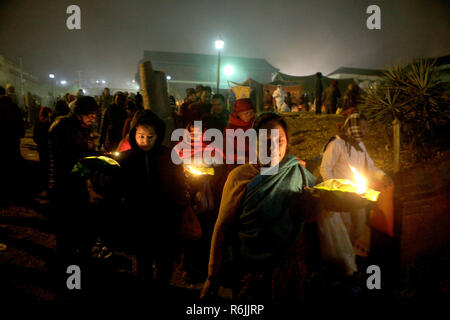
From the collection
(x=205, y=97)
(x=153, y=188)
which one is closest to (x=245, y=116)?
(x=153, y=188)

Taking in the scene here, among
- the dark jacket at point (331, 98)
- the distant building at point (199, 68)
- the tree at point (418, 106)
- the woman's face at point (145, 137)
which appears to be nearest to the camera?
the woman's face at point (145, 137)

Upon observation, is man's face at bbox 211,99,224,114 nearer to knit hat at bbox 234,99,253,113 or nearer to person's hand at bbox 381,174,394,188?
knit hat at bbox 234,99,253,113

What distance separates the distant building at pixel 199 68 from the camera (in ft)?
194

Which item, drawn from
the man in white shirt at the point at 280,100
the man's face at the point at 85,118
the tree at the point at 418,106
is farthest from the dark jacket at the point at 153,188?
the man in white shirt at the point at 280,100

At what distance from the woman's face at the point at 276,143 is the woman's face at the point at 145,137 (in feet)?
4.75

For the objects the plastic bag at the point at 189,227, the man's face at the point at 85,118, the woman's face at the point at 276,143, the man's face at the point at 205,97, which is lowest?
the plastic bag at the point at 189,227

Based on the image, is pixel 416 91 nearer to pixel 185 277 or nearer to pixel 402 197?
pixel 402 197

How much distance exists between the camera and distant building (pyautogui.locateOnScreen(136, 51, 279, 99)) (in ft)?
194

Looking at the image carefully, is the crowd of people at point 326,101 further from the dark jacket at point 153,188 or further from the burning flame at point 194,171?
the dark jacket at point 153,188

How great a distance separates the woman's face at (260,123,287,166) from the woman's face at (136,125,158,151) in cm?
145

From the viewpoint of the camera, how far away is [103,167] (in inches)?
104

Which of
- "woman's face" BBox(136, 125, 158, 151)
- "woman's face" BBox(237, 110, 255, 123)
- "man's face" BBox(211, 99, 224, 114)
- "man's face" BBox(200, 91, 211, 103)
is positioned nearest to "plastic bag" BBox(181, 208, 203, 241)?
"woman's face" BBox(136, 125, 158, 151)

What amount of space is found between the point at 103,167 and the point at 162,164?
0.68 metres
